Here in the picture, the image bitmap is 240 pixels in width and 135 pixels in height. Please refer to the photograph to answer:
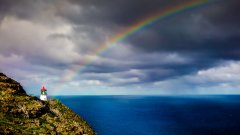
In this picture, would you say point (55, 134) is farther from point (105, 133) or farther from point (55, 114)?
point (105, 133)

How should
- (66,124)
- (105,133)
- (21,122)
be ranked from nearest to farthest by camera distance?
1. (21,122)
2. (66,124)
3. (105,133)

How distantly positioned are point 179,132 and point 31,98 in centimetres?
13704

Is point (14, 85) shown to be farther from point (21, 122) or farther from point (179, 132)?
point (179, 132)

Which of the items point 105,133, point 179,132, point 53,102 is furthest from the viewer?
point 179,132

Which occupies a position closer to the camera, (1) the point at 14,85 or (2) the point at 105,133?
(1) the point at 14,85

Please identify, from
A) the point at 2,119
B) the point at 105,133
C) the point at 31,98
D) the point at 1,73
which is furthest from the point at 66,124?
the point at 105,133

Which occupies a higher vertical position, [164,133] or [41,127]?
[41,127]

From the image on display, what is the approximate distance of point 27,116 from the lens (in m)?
26.5

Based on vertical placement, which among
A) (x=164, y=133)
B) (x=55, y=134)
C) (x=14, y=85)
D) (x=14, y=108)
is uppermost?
(x=14, y=85)

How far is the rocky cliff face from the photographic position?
23828mm

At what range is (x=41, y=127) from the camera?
2550 centimetres

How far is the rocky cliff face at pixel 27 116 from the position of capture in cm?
2383

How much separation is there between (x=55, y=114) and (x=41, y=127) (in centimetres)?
586

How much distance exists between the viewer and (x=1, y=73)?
108ft
